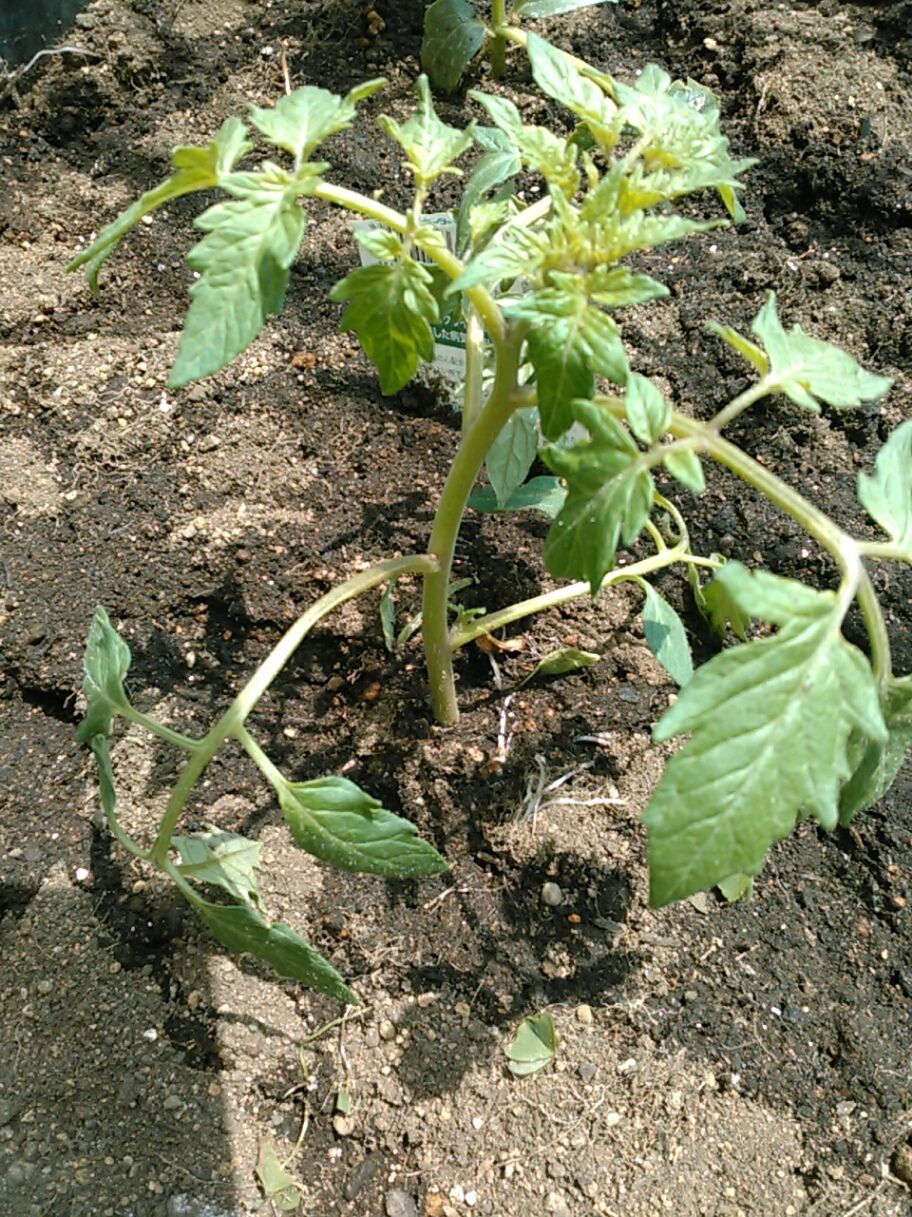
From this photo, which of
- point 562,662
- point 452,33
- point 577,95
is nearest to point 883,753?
point 562,662

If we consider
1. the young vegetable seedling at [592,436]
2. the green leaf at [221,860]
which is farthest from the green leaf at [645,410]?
the green leaf at [221,860]

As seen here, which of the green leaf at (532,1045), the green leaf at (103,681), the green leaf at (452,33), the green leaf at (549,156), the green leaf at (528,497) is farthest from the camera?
the green leaf at (452,33)

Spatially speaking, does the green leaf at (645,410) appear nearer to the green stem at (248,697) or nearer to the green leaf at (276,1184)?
the green stem at (248,697)

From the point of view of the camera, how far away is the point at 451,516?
1126 millimetres

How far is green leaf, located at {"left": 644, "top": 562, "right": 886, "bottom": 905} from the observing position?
74cm

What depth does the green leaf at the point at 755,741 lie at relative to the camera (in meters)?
0.74

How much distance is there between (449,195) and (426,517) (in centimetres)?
66

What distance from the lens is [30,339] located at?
1.75 m

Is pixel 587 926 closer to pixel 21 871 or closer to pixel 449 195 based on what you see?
pixel 21 871

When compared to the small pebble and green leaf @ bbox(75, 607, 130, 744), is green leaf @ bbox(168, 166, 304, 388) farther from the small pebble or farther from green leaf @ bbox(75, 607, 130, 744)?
the small pebble

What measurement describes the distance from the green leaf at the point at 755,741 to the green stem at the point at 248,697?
1.32 feet

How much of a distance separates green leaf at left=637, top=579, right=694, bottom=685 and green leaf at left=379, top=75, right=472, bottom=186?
510 millimetres

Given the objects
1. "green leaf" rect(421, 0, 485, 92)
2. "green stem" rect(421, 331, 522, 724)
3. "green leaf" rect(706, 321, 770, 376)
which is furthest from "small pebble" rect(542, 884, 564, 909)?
"green leaf" rect(421, 0, 485, 92)

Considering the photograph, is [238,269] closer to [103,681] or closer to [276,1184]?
[103,681]
